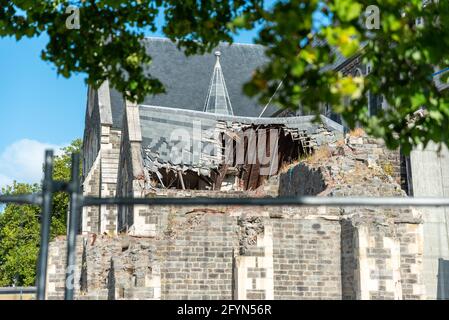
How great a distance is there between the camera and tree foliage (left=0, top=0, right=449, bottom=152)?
9.91 ft

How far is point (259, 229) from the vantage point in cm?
1317

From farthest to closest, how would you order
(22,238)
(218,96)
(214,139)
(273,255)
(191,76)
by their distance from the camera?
(22,238) < (191,76) < (218,96) < (214,139) < (273,255)

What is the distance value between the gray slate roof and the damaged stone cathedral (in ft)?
20.1

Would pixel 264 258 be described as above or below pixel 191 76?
below

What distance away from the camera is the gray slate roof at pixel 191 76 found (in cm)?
2873

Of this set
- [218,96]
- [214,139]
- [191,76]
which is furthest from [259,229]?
[191,76]

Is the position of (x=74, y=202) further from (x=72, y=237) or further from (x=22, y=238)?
(x=22, y=238)

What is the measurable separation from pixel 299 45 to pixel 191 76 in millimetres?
27000

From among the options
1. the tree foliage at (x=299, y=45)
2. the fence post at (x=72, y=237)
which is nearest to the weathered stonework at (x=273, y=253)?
the tree foliage at (x=299, y=45)

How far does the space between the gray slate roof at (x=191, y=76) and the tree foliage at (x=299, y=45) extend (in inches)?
879

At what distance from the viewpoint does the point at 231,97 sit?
30.2 metres

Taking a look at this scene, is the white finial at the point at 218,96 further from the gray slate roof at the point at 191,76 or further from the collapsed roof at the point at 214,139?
the collapsed roof at the point at 214,139
